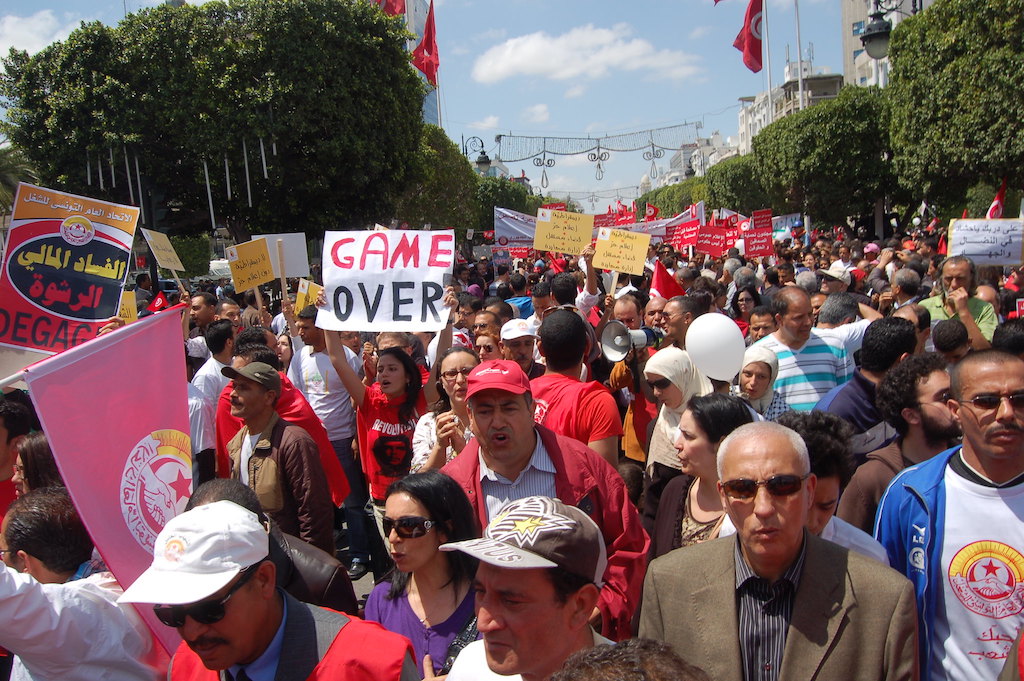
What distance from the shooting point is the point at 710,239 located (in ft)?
53.3

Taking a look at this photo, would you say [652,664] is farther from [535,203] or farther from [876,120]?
[535,203]

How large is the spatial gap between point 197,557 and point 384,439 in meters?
3.05

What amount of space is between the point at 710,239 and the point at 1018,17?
34.0 feet

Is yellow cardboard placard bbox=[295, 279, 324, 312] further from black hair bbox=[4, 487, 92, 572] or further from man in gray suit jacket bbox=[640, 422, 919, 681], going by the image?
man in gray suit jacket bbox=[640, 422, 919, 681]

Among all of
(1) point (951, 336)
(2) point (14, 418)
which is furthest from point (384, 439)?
(1) point (951, 336)

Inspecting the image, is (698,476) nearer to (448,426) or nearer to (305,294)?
(448,426)

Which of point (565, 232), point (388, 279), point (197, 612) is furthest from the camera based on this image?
point (565, 232)

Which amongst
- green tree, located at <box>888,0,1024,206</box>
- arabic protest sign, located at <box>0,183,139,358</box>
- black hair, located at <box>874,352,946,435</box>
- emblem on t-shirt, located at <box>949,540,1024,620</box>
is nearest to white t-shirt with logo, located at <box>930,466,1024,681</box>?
emblem on t-shirt, located at <box>949,540,1024,620</box>

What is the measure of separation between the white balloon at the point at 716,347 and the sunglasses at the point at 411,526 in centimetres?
225

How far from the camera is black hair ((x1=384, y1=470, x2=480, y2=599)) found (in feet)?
9.34

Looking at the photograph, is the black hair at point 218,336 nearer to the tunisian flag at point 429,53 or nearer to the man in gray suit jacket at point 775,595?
the man in gray suit jacket at point 775,595

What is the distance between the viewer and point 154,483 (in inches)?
121

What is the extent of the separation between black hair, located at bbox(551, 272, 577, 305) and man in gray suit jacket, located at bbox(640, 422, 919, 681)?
5425 mm

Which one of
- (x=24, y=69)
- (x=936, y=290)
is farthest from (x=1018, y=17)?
(x=24, y=69)
